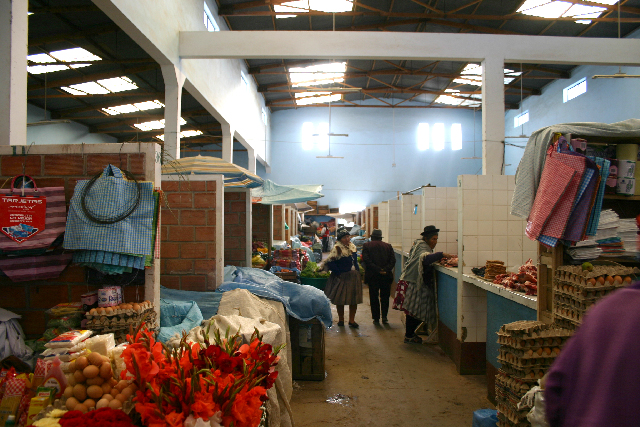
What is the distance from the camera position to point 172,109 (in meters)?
6.97

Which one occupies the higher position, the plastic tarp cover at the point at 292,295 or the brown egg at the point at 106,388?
the brown egg at the point at 106,388

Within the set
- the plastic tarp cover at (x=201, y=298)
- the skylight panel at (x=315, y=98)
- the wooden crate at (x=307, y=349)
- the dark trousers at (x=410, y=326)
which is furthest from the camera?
the skylight panel at (x=315, y=98)

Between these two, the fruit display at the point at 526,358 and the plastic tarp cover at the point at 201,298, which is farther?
the plastic tarp cover at the point at 201,298

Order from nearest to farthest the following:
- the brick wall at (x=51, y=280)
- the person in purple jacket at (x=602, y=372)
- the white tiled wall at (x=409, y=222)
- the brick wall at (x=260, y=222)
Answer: the person in purple jacket at (x=602, y=372), the brick wall at (x=51, y=280), the brick wall at (x=260, y=222), the white tiled wall at (x=409, y=222)

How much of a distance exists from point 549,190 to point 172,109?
6.11 meters

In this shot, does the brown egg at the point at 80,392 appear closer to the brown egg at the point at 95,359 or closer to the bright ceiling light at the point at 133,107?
the brown egg at the point at 95,359

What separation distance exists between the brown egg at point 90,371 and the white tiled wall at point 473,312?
14.3 ft

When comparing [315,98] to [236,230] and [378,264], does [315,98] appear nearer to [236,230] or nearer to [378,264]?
[378,264]

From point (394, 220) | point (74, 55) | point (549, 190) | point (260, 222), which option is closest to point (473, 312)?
point (549, 190)

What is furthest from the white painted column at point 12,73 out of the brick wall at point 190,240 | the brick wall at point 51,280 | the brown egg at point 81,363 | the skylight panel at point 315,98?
→ the skylight panel at point 315,98

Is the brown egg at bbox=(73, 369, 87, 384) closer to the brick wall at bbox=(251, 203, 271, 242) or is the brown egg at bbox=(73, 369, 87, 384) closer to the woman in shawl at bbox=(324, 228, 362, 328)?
the woman in shawl at bbox=(324, 228, 362, 328)

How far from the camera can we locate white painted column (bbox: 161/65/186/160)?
681cm

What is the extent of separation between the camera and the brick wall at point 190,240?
13.2 ft

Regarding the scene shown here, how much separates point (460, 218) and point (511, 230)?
2.28ft
